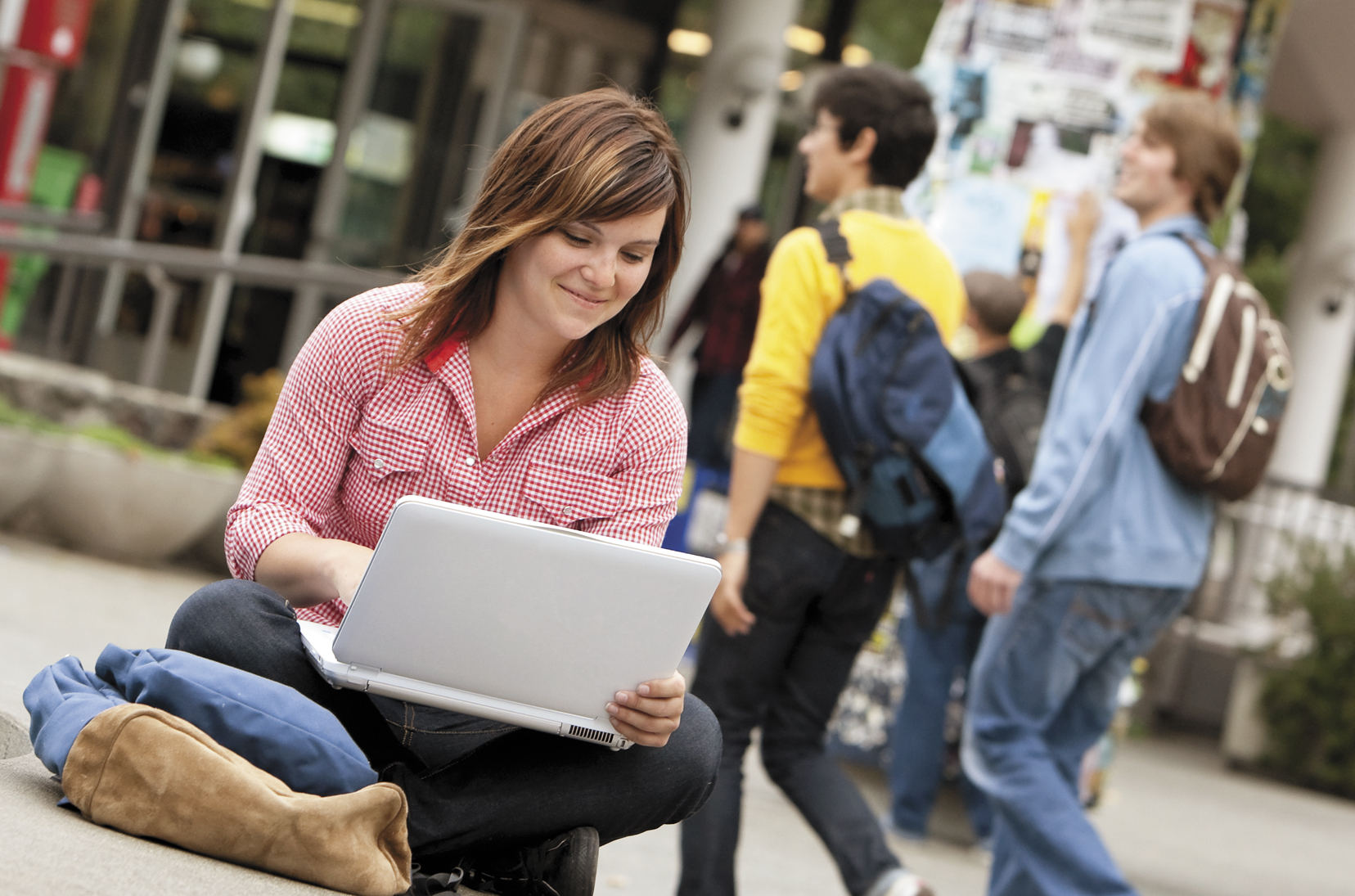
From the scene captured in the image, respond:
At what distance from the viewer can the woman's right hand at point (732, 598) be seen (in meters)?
3.43

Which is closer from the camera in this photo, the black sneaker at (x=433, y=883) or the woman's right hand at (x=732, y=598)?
the black sneaker at (x=433, y=883)

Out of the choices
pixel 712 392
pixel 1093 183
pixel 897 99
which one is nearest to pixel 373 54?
pixel 712 392

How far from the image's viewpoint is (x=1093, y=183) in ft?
20.7

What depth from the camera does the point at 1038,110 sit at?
6.38 metres

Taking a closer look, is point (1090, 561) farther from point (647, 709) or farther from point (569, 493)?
point (647, 709)

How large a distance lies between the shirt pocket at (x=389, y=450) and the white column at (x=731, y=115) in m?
6.99

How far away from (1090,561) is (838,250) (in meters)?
0.88

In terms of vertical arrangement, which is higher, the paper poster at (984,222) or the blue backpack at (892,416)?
the paper poster at (984,222)

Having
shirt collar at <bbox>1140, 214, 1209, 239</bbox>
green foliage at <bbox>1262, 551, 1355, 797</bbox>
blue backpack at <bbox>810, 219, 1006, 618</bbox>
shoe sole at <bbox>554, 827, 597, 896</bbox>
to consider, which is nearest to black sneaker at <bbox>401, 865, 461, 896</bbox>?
shoe sole at <bbox>554, 827, 597, 896</bbox>

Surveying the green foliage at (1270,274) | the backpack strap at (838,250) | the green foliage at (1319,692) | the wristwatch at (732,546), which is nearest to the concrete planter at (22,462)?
the wristwatch at (732,546)

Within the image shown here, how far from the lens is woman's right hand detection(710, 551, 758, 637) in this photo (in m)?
3.43

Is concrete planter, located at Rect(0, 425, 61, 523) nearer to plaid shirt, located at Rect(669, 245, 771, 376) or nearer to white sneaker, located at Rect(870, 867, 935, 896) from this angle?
plaid shirt, located at Rect(669, 245, 771, 376)

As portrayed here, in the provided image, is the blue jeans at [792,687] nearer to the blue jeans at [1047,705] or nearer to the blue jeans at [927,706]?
the blue jeans at [1047,705]

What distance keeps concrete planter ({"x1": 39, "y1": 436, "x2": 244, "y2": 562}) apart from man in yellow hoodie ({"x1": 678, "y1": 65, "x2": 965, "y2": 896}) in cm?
356
